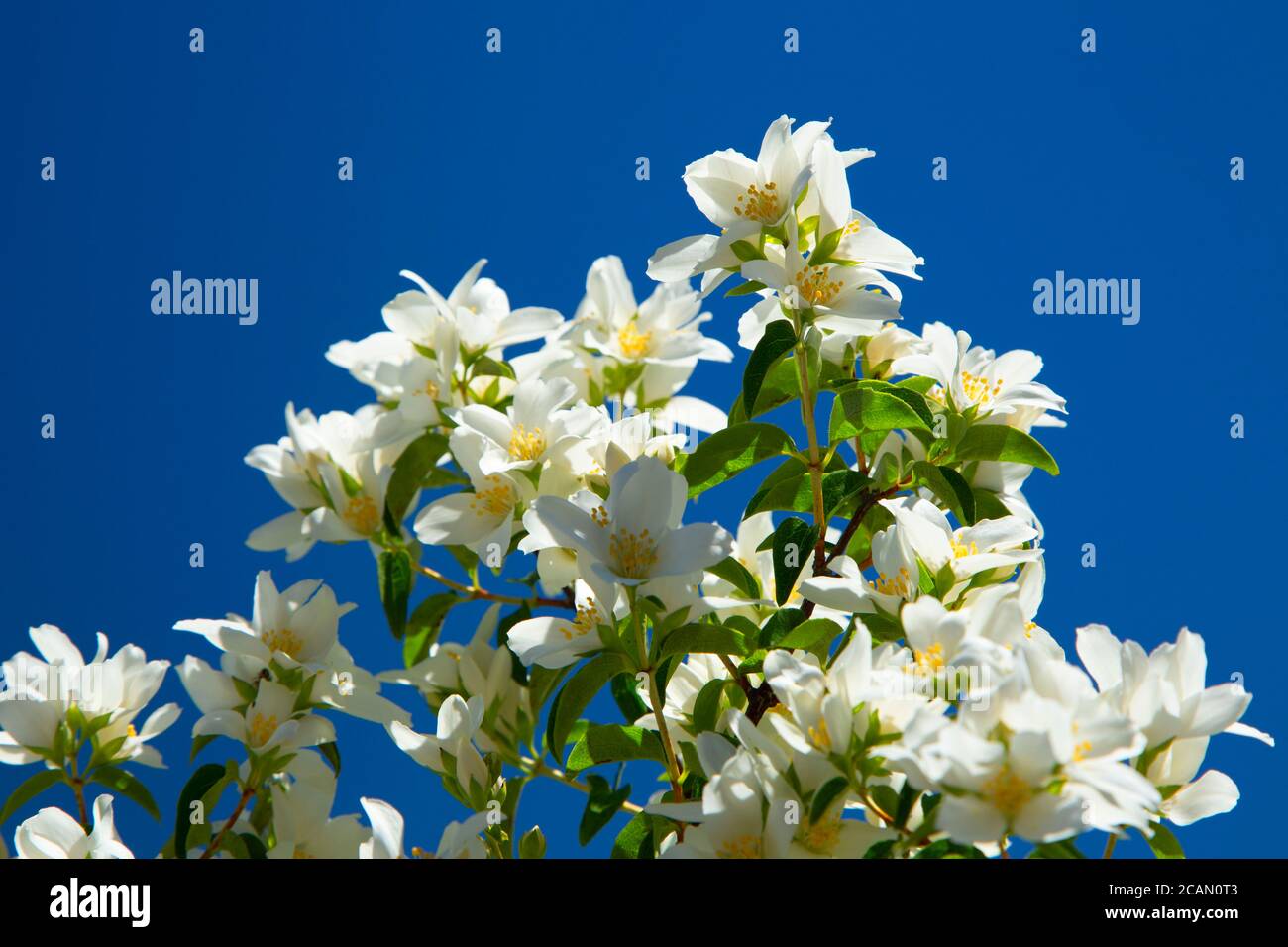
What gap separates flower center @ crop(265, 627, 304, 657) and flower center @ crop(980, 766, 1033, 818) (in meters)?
0.80

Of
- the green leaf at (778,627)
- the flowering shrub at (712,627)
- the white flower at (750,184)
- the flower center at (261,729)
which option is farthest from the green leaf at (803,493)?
the flower center at (261,729)

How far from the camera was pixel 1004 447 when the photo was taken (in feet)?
3.90

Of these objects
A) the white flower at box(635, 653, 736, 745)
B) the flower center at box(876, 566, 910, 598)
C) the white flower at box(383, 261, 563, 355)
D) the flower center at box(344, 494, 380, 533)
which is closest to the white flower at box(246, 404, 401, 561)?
the flower center at box(344, 494, 380, 533)

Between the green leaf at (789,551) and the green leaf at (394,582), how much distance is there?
21.0 inches

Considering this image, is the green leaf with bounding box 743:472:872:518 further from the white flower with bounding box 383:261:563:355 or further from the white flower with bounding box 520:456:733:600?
the white flower with bounding box 383:261:563:355

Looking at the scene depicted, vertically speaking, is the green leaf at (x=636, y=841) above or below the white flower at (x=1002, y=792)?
below

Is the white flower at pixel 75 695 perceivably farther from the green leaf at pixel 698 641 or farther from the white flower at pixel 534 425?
the green leaf at pixel 698 641

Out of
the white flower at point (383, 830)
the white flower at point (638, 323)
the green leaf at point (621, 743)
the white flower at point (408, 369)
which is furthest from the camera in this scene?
the white flower at point (638, 323)

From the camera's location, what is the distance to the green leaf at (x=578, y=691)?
110cm

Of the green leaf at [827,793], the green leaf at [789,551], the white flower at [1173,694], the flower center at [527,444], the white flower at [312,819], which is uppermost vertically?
the flower center at [527,444]

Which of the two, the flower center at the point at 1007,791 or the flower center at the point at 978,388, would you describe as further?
the flower center at the point at 978,388
